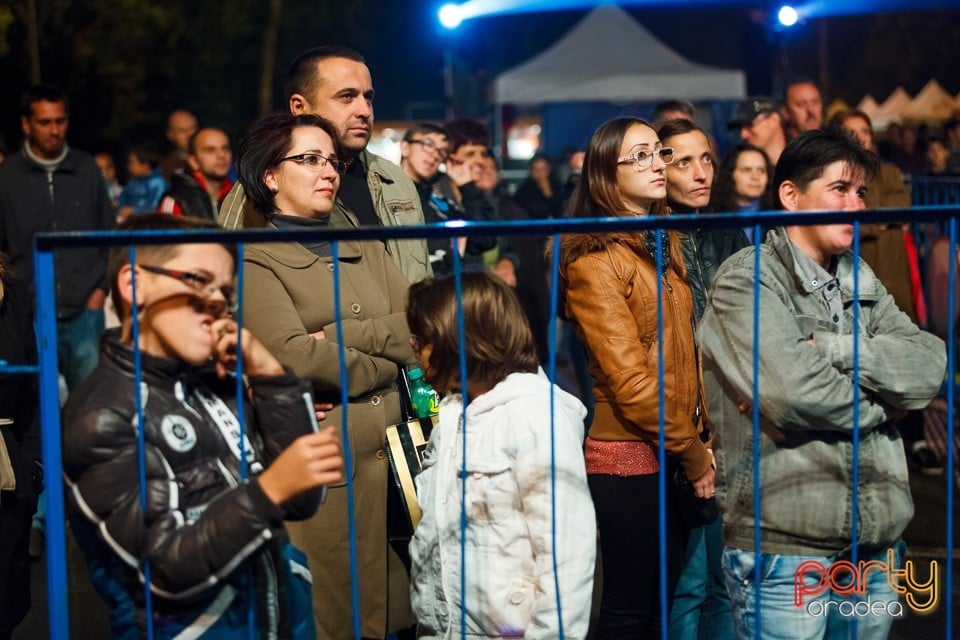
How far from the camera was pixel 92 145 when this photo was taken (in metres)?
23.9

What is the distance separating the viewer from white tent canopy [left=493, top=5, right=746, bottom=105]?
17.9 metres

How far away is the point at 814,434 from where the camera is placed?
11.4ft

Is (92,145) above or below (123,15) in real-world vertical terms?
below

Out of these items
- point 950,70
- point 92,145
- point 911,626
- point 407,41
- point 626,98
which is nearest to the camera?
point 911,626

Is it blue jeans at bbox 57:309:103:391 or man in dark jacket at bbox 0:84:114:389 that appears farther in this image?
blue jeans at bbox 57:309:103:391

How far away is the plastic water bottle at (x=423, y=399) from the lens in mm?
4195

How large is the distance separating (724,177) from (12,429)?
11.7ft

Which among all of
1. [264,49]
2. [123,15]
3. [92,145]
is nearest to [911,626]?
[92,145]

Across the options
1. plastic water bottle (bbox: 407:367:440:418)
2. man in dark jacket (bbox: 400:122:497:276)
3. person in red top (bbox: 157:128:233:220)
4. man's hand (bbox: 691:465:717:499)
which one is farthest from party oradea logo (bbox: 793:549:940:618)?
person in red top (bbox: 157:128:233:220)

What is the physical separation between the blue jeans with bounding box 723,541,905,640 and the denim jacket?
0.14ft

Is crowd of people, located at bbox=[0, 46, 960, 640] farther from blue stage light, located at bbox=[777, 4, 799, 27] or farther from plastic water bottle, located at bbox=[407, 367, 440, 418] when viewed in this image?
blue stage light, located at bbox=[777, 4, 799, 27]

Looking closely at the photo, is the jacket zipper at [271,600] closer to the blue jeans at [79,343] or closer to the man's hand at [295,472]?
the man's hand at [295,472]

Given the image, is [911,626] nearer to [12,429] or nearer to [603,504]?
[603,504]

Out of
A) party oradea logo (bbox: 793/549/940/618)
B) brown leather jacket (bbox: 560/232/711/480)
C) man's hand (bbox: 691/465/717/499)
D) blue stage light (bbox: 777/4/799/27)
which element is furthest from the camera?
blue stage light (bbox: 777/4/799/27)
